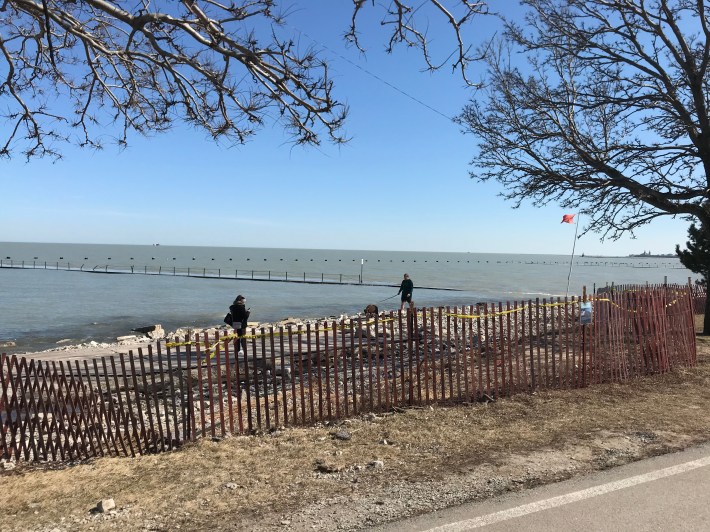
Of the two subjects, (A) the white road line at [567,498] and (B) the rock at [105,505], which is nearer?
(A) the white road line at [567,498]

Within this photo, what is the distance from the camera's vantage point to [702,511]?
369 cm

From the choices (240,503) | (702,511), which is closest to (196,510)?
(240,503)

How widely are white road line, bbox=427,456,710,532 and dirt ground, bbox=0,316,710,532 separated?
314 millimetres

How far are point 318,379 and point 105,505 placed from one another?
2970 millimetres

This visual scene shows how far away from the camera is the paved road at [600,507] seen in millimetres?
3516

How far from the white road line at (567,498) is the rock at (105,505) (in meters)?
2.44

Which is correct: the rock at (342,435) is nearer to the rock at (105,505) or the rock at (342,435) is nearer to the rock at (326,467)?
the rock at (326,467)

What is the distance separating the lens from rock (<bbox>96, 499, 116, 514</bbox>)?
3912mm

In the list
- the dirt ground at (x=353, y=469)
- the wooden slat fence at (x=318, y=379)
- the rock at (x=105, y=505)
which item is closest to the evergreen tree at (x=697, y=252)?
the wooden slat fence at (x=318, y=379)

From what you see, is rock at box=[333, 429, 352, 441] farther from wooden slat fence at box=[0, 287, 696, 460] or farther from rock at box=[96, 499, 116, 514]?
rock at box=[96, 499, 116, 514]

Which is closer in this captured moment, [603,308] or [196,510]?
[196,510]

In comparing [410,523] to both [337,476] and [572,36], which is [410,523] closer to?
[337,476]

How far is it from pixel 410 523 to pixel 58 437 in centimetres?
418

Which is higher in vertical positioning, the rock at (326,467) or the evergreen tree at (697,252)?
the evergreen tree at (697,252)
